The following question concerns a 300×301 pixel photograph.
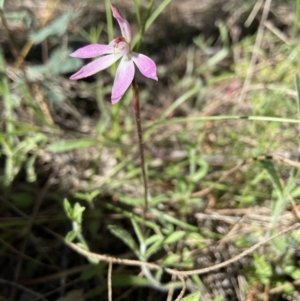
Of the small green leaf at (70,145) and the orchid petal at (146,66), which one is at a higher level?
the small green leaf at (70,145)

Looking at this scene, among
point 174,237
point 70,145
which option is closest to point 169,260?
point 174,237

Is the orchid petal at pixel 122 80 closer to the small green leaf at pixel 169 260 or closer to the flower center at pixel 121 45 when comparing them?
the flower center at pixel 121 45

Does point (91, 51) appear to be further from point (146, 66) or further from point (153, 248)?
point (153, 248)

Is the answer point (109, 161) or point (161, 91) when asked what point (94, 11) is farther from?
point (109, 161)

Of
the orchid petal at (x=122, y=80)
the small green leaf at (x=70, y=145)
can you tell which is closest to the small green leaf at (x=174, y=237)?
the small green leaf at (x=70, y=145)

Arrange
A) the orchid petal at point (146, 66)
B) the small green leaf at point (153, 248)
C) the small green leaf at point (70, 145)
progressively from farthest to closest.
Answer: the small green leaf at point (70, 145) < the small green leaf at point (153, 248) < the orchid petal at point (146, 66)

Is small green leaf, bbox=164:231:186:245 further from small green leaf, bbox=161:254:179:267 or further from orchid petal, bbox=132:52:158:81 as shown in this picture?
orchid petal, bbox=132:52:158:81
